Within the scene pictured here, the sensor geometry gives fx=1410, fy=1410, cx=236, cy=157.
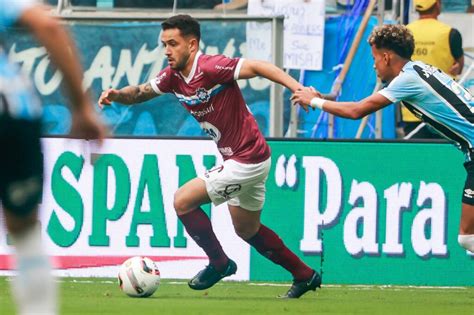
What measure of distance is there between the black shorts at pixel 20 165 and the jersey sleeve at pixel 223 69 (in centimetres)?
529

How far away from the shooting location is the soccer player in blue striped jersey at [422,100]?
10.4 metres

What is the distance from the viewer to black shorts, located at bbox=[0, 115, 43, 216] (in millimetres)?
5770

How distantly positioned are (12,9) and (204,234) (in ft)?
18.5

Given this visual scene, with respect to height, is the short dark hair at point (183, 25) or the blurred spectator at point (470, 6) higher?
the short dark hair at point (183, 25)

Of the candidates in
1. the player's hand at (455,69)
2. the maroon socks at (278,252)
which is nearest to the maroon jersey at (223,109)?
the maroon socks at (278,252)

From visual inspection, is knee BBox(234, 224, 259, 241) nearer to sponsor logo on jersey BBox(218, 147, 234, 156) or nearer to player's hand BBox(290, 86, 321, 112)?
sponsor logo on jersey BBox(218, 147, 234, 156)

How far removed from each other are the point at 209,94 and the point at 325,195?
2284 millimetres

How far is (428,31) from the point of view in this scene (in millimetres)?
14508

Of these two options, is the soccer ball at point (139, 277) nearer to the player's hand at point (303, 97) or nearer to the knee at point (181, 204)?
the knee at point (181, 204)

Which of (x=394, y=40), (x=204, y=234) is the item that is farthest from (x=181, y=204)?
(x=394, y=40)

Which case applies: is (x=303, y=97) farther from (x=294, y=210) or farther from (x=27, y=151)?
(x=27, y=151)

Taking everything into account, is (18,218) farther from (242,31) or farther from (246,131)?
(242,31)

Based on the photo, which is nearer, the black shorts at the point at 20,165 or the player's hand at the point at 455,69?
the black shorts at the point at 20,165

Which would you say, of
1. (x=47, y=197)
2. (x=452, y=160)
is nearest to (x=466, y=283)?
(x=452, y=160)
